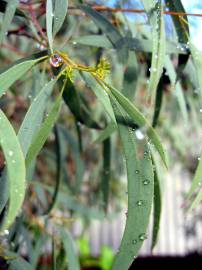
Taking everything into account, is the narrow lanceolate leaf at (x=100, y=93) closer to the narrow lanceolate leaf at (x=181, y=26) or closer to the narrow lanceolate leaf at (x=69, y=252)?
the narrow lanceolate leaf at (x=181, y=26)

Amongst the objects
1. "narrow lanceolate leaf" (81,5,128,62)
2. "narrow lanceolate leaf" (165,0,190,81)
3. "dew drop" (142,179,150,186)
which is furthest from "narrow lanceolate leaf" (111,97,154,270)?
"narrow lanceolate leaf" (81,5,128,62)

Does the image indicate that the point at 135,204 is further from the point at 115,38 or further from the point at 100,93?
the point at 115,38

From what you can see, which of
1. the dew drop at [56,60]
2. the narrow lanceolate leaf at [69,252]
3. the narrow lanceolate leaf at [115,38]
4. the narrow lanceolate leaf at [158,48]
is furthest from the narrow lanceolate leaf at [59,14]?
the narrow lanceolate leaf at [69,252]

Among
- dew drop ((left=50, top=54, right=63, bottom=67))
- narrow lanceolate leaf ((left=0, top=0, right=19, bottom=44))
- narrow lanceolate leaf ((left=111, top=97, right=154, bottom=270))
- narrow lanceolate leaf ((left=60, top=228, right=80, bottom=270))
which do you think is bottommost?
narrow lanceolate leaf ((left=60, top=228, right=80, bottom=270))

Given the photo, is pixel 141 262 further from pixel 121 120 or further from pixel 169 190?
pixel 121 120

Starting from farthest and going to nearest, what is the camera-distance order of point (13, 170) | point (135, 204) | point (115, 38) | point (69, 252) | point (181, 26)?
point (69, 252)
point (115, 38)
point (181, 26)
point (135, 204)
point (13, 170)

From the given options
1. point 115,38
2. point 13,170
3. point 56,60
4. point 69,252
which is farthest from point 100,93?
point 69,252

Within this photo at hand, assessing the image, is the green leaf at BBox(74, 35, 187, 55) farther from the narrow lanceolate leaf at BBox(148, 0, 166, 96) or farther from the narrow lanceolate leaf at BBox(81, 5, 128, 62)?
the narrow lanceolate leaf at BBox(148, 0, 166, 96)
